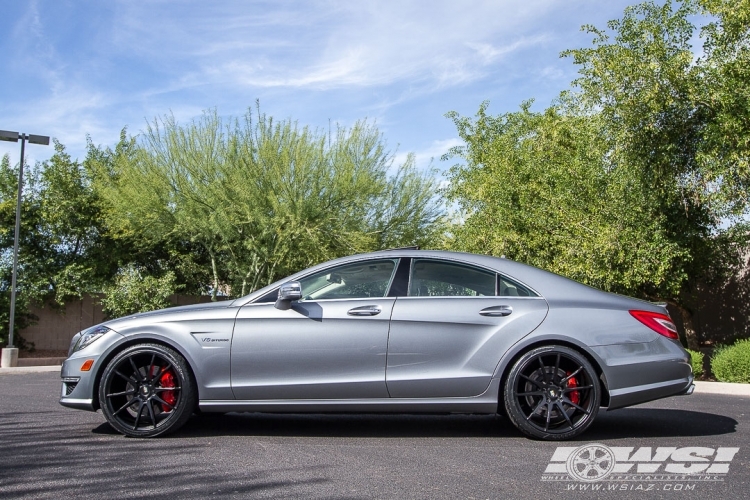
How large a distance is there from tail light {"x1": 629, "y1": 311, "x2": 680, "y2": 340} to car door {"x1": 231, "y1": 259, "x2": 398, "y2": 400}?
1.96m

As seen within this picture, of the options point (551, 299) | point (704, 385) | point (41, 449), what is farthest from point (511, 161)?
point (41, 449)

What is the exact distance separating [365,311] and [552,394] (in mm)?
1547

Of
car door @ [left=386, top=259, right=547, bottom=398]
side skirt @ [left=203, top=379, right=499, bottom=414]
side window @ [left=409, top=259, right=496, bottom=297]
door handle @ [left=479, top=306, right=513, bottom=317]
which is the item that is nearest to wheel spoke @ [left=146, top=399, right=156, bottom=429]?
side skirt @ [left=203, top=379, right=499, bottom=414]

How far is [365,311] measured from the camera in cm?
582

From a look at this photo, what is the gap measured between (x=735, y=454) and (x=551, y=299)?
166cm

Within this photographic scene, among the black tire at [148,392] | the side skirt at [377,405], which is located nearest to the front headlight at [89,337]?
the black tire at [148,392]

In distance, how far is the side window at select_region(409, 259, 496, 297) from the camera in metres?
5.99

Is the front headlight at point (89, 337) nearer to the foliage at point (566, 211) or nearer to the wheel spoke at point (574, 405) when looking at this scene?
the wheel spoke at point (574, 405)

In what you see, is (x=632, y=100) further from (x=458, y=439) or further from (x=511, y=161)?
(x=458, y=439)

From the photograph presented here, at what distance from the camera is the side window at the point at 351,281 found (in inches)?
237

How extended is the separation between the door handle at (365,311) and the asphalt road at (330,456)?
971mm

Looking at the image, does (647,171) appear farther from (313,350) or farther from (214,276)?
(214,276)

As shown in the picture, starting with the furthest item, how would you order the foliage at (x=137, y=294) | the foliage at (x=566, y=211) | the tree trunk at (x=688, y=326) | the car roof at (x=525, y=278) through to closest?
the foliage at (x=137, y=294)
the tree trunk at (x=688, y=326)
the foliage at (x=566, y=211)
the car roof at (x=525, y=278)

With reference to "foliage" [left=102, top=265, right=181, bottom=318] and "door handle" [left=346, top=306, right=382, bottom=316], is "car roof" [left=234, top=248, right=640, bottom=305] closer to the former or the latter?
"door handle" [left=346, top=306, right=382, bottom=316]
